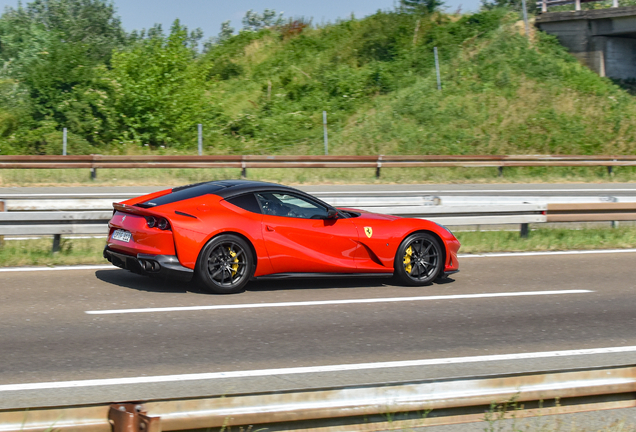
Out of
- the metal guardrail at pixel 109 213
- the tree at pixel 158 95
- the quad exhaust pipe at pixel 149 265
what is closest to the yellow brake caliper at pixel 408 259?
the metal guardrail at pixel 109 213

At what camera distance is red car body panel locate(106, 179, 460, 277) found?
25.2 ft

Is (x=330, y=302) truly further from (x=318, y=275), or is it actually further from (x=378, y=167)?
(x=378, y=167)

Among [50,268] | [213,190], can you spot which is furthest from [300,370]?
[50,268]

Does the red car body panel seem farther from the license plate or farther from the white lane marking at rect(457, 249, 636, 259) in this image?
the white lane marking at rect(457, 249, 636, 259)

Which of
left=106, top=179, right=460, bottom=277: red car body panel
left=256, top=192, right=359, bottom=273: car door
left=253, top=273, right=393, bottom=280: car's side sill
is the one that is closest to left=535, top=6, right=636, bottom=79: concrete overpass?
left=106, top=179, right=460, bottom=277: red car body panel

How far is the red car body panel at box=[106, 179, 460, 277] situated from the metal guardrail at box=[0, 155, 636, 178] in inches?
539

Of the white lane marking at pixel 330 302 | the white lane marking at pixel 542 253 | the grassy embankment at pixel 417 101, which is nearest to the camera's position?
the white lane marking at pixel 330 302

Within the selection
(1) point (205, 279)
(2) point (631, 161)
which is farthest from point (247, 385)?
(2) point (631, 161)

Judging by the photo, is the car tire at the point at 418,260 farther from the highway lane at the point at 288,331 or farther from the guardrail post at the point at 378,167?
the guardrail post at the point at 378,167

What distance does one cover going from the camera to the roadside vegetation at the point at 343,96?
2833 cm

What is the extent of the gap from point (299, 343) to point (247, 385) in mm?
1210

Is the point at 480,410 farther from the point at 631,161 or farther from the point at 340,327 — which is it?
the point at 631,161

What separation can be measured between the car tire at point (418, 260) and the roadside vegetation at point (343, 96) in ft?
58.6

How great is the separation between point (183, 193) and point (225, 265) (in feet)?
3.26
